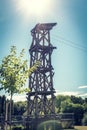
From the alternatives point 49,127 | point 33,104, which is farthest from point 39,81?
point 49,127

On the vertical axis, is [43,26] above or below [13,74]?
above

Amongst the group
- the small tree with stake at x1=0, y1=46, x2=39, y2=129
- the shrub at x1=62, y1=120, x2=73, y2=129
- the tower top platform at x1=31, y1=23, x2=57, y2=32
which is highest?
the tower top platform at x1=31, y1=23, x2=57, y2=32

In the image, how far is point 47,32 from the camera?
198 ft

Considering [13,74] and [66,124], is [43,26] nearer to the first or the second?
[66,124]

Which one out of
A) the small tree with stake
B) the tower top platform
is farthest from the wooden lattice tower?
the small tree with stake

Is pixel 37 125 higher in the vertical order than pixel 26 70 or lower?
lower

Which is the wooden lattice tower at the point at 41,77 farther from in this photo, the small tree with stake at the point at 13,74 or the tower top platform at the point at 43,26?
the small tree with stake at the point at 13,74

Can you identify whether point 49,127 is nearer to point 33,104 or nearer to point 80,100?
point 33,104

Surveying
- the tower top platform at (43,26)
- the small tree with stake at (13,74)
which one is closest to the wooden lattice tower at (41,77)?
the tower top platform at (43,26)

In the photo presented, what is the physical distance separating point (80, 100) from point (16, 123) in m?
53.9

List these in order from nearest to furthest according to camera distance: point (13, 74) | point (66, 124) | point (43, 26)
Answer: point (13, 74)
point (66, 124)
point (43, 26)

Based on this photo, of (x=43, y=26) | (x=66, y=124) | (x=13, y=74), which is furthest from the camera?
(x=43, y=26)

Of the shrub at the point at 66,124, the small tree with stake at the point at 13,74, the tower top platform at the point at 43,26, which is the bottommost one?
the shrub at the point at 66,124

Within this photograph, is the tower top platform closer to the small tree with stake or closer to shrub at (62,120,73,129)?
shrub at (62,120,73,129)
